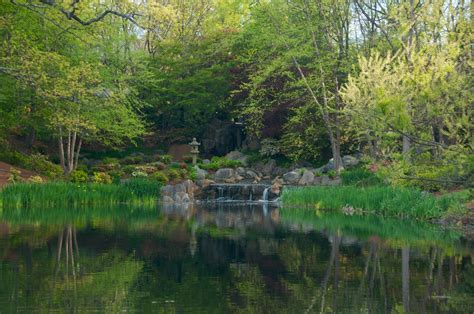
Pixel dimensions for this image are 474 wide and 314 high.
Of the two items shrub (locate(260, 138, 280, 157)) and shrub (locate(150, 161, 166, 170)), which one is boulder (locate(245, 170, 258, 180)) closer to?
shrub (locate(260, 138, 280, 157))

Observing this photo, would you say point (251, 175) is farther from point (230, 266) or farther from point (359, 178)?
point (230, 266)

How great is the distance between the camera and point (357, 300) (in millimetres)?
11125

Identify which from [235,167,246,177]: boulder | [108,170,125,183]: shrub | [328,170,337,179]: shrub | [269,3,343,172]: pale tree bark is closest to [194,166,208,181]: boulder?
[235,167,246,177]: boulder

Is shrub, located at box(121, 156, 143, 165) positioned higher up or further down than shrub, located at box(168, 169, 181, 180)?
higher up

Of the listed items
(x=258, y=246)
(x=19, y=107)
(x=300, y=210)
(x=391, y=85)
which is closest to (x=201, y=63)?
(x=19, y=107)

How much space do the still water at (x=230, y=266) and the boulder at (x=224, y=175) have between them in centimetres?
1608

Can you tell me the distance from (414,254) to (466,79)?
497 centimetres

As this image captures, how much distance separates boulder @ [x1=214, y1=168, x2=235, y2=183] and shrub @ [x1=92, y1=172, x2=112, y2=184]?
23.9 ft

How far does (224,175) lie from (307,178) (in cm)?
517

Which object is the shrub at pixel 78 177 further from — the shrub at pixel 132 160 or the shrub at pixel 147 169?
the shrub at pixel 132 160

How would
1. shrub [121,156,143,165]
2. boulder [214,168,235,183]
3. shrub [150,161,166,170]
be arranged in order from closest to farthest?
shrub [150,161,166,170] < boulder [214,168,235,183] < shrub [121,156,143,165]

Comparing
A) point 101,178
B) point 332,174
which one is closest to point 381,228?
point 332,174

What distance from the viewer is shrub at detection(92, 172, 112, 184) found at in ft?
114

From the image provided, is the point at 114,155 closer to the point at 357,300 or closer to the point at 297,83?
→ the point at 297,83
